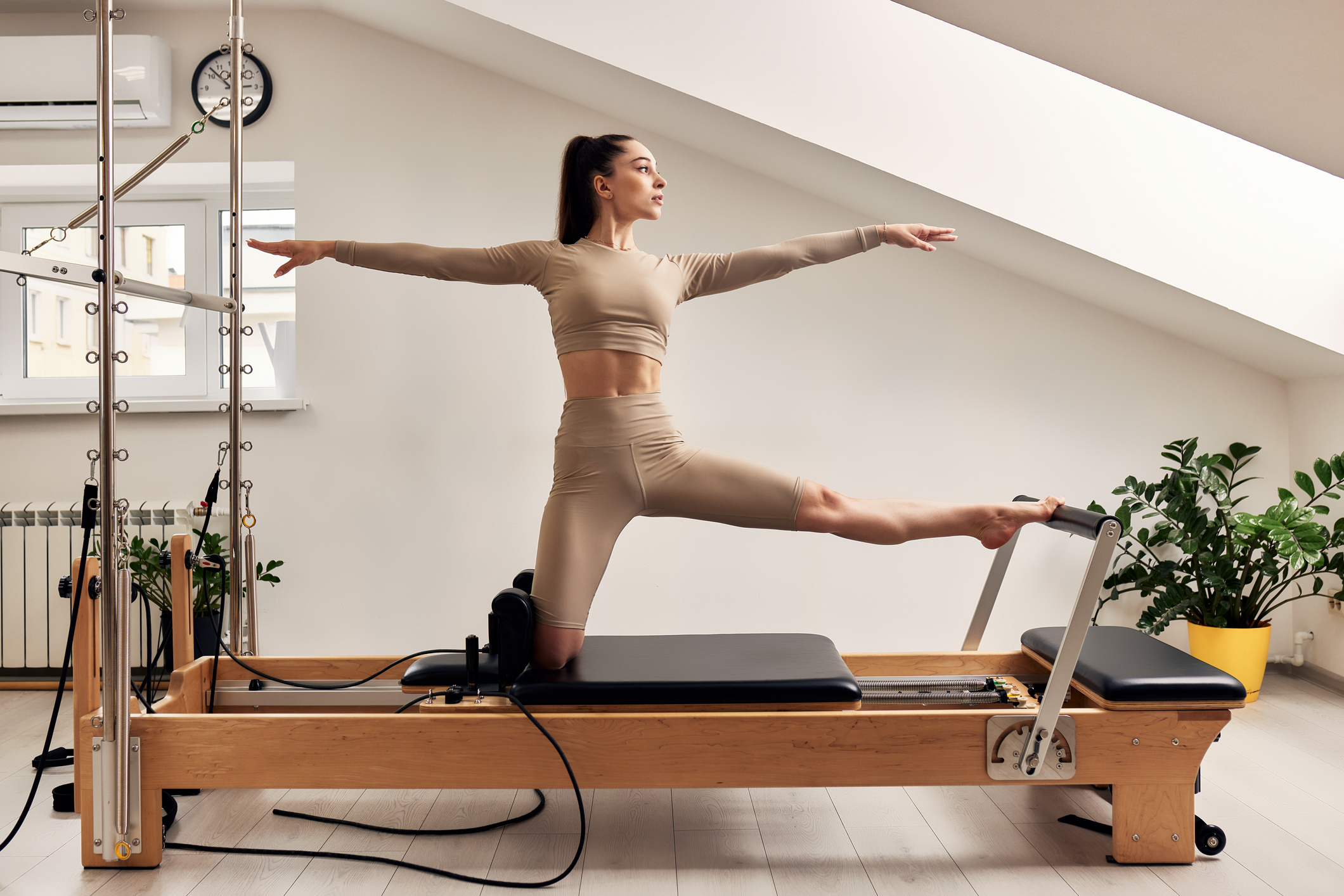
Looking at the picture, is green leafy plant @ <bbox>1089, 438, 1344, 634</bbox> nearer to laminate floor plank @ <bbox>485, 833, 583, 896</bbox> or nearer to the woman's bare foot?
the woman's bare foot

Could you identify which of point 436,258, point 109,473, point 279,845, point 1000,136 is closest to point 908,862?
point 279,845

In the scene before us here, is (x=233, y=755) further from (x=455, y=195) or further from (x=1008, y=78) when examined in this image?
(x=1008, y=78)

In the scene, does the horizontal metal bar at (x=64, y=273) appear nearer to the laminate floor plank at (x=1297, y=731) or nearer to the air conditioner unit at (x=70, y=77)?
the air conditioner unit at (x=70, y=77)

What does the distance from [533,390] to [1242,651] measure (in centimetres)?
251

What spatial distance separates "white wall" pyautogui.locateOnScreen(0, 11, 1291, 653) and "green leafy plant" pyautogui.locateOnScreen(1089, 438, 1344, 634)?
16cm

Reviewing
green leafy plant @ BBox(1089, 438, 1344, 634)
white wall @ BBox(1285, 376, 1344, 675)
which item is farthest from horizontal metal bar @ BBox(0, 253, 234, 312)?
white wall @ BBox(1285, 376, 1344, 675)

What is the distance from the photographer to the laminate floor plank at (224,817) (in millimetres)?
1952

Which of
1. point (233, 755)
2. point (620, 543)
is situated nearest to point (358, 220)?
point (620, 543)

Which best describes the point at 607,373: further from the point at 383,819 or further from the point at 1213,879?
the point at 1213,879

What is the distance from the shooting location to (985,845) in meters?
1.90

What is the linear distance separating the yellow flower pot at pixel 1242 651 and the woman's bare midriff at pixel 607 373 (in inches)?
84.6

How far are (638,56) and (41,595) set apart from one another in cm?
270

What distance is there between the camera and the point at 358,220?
3.20 metres

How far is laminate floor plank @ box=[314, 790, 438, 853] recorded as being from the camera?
1.90m
